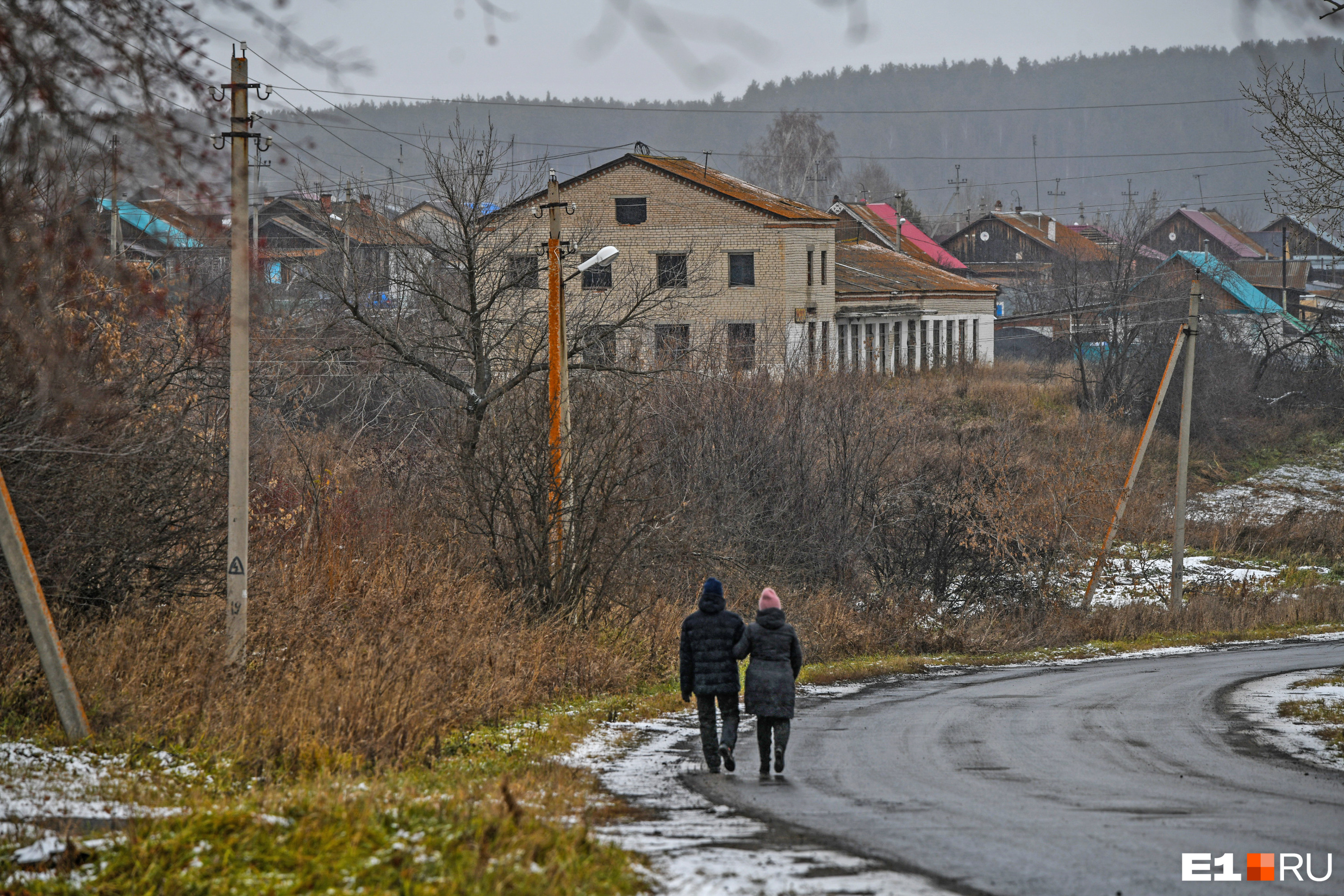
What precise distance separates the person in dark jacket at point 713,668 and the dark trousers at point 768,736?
0.23m

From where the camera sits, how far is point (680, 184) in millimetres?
48344

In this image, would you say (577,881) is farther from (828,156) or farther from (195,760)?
(828,156)

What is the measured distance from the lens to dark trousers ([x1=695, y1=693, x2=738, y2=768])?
1020cm

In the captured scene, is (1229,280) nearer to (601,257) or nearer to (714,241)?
(714,241)

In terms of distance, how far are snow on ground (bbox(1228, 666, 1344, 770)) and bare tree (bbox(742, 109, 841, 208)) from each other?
83913mm

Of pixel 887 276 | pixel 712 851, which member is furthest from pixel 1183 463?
pixel 887 276

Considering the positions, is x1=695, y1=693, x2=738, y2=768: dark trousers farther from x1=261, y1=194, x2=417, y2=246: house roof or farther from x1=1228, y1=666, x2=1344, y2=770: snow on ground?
x1=261, y1=194, x2=417, y2=246: house roof

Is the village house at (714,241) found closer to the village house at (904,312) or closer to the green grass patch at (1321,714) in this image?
the village house at (904,312)

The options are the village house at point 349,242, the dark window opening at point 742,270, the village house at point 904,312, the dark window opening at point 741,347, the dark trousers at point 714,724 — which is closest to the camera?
the dark trousers at point 714,724

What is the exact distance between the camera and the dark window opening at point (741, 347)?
Answer: 35.5 metres

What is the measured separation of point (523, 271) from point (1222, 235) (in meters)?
95.2

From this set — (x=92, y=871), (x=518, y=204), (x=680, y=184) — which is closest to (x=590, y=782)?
(x=92, y=871)

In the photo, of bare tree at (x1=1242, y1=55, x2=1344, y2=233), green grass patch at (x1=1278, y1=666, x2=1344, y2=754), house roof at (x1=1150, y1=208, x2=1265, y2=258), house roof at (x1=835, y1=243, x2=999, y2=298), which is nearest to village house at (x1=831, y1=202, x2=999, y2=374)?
house roof at (x1=835, y1=243, x2=999, y2=298)

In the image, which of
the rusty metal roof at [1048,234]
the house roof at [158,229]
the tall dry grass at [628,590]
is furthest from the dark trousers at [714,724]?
the rusty metal roof at [1048,234]
